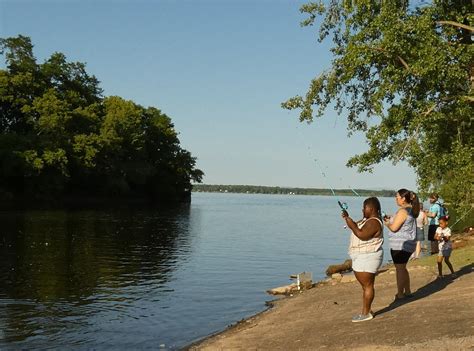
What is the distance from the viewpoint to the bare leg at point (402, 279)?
11.0 m

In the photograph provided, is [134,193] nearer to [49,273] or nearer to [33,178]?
[33,178]

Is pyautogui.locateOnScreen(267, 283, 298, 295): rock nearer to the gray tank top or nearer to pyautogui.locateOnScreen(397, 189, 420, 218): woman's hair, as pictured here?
the gray tank top

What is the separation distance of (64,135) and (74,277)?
54.8 meters

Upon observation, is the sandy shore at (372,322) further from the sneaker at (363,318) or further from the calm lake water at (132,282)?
the calm lake water at (132,282)

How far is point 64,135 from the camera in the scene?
7138 cm

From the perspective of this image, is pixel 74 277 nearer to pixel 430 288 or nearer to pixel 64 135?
pixel 430 288

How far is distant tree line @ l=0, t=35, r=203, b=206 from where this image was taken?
67.7m

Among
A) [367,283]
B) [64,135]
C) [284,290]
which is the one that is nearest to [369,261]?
[367,283]

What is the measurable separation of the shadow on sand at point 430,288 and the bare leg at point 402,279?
0.53ft

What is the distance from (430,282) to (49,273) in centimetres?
1395

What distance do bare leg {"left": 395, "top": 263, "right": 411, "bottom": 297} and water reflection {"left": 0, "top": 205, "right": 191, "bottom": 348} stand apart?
265 inches

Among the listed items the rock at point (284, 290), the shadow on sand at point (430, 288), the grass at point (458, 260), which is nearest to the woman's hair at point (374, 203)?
the shadow on sand at point (430, 288)

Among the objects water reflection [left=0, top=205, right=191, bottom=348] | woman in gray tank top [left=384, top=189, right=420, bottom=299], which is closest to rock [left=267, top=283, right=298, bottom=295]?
water reflection [left=0, top=205, right=191, bottom=348]

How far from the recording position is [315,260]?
28234 mm
